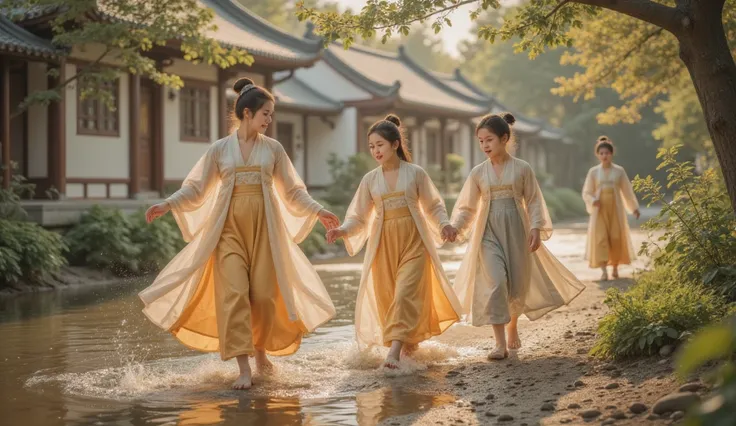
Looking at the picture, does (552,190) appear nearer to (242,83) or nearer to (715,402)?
(242,83)

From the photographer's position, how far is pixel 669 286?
276 inches

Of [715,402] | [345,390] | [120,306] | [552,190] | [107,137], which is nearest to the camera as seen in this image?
[715,402]

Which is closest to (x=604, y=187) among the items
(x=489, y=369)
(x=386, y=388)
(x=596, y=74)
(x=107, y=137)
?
(x=596, y=74)

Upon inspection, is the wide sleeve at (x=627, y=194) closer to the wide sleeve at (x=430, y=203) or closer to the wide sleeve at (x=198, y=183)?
the wide sleeve at (x=430, y=203)

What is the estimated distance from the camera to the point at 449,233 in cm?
679

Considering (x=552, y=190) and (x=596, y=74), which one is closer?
(x=596, y=74)

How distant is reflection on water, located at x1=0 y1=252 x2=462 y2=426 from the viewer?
5.14 meters

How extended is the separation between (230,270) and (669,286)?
3.32 metres

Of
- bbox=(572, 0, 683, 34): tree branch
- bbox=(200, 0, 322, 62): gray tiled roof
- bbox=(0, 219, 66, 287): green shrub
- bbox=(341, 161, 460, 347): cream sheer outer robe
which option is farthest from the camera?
bbox=(200, 0, 322, 62): gray tiled roof

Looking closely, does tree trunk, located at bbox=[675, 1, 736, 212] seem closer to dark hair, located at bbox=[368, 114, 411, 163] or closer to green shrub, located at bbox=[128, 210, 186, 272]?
dark hair, located at bbox=[368, 114, 411, 163]

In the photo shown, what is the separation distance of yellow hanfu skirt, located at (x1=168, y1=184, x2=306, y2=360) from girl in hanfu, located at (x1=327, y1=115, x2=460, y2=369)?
0.67 meters

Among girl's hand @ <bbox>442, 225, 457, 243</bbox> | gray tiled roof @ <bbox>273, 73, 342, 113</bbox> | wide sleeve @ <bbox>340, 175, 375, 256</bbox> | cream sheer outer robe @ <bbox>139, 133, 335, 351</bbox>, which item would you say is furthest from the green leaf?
gray tiled roof @ <bbox>273, 73, 342, 113</bbox>

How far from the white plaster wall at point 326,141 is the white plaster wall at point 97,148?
11.0 metres

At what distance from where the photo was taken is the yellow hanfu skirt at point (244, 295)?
19.7 feet
